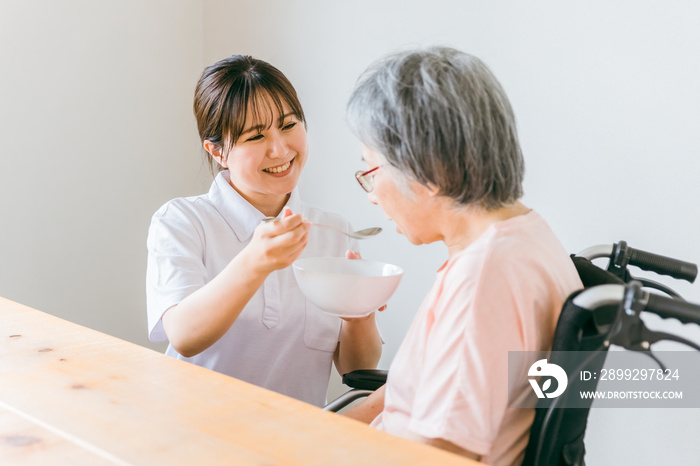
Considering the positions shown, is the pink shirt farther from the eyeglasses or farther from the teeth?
the teeth

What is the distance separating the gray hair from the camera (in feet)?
3.13

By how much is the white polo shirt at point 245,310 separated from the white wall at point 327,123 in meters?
0.82

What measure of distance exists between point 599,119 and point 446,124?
124 centimetres

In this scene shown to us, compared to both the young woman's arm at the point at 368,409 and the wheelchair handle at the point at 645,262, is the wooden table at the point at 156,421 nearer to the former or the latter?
the young woman's arm at the point at 368,409

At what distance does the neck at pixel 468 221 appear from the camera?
1.02 meters

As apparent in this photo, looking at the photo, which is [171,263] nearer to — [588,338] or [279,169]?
[279,169]

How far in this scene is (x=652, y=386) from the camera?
6.31ft

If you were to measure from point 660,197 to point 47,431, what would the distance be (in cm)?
170

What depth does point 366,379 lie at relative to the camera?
61.1 inches

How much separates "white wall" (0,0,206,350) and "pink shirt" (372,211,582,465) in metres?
2.09

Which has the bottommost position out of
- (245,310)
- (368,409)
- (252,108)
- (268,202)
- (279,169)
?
(368,409)

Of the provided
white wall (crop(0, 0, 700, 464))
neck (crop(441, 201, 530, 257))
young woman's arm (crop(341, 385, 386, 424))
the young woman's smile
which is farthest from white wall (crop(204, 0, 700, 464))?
neck (crop(441, 201, 530, 257))

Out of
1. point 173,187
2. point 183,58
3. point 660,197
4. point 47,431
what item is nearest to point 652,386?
point 660,197

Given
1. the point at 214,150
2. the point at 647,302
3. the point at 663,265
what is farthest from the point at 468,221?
the point at 214,150
